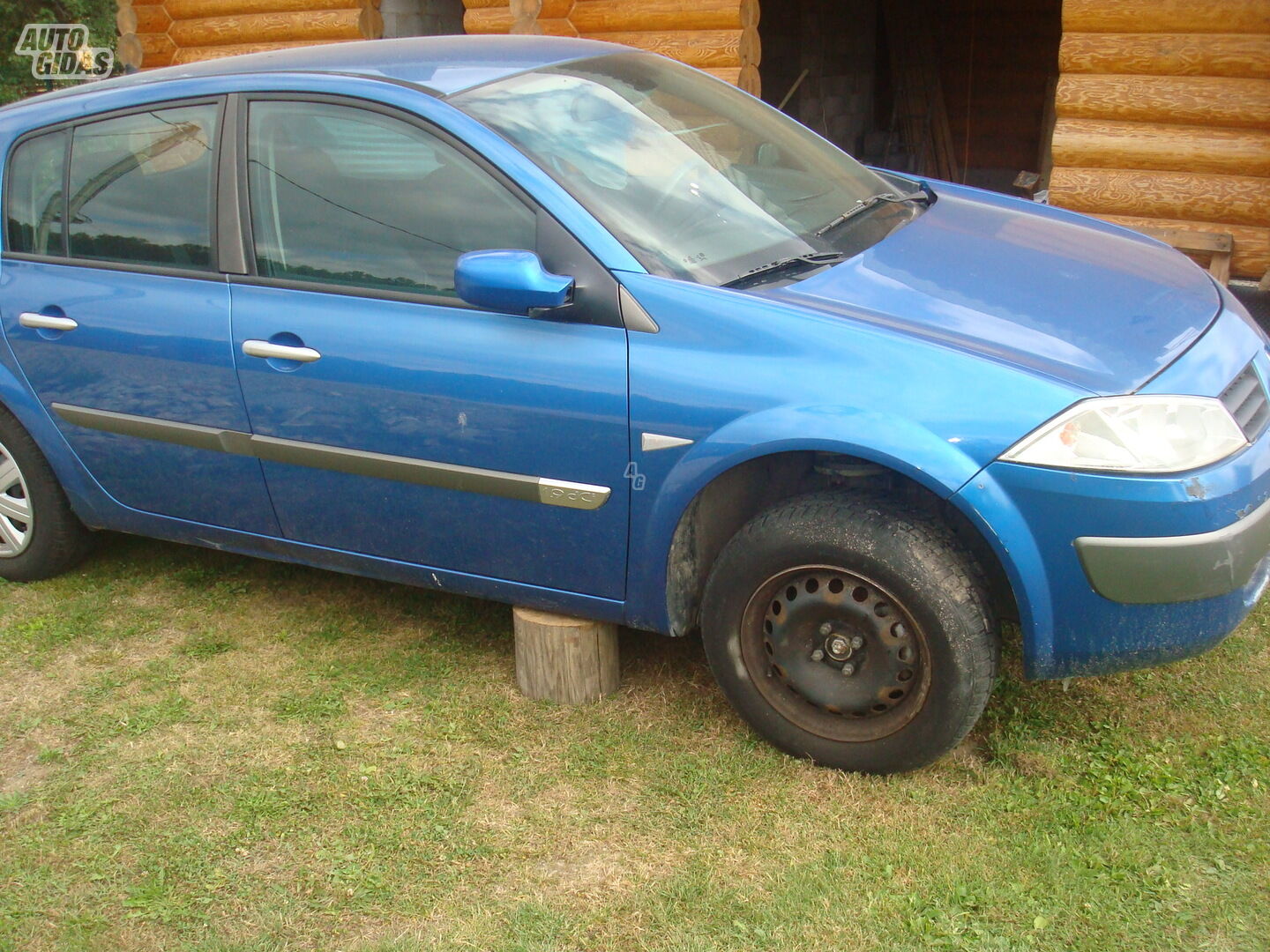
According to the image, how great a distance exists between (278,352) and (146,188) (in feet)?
2.55

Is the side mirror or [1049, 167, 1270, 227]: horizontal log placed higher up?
the side mirror

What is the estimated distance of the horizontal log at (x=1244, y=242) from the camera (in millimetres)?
6250

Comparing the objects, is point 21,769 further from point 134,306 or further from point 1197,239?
point 1197,239

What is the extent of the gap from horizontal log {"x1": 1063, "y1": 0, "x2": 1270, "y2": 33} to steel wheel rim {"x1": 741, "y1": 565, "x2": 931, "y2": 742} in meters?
4.83

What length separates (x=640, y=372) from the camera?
2.81 metres

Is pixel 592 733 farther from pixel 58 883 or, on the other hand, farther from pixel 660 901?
pixel 58 883

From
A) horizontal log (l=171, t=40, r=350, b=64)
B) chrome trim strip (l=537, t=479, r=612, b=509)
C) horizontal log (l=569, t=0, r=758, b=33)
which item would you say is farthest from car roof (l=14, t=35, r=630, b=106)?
horizontal log (l=171, t=40, r=350, b=64)

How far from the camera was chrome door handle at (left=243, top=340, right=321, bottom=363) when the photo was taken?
3203mm

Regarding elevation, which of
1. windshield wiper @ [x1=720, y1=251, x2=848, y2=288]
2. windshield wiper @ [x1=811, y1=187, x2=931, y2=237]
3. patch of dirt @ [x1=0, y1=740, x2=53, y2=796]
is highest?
windshield wiper @ [x1=811, y1=187, x2=931, y2=237]

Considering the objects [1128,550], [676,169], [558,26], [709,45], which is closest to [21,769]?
[676,169]

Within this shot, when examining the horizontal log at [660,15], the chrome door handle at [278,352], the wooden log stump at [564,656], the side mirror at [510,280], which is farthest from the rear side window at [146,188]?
the horizontal log at [660,15]

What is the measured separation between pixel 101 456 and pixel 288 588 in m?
0.77

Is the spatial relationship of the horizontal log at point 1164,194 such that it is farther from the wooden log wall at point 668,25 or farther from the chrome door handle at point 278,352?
the chrome door handle at point 278,352

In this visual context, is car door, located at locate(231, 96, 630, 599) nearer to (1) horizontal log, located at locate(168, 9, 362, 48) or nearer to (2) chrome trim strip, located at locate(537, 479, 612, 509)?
(2) chrome trim strip, located at locate(537, 479, 612, 509)
